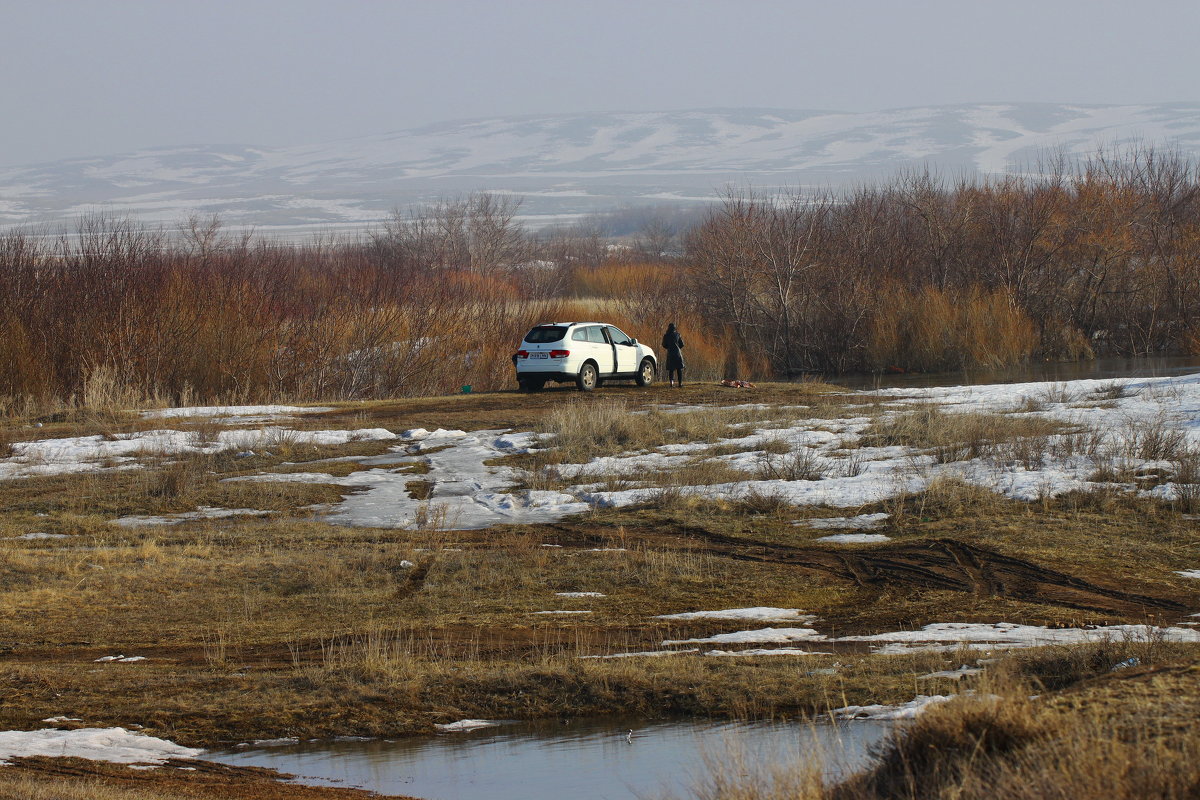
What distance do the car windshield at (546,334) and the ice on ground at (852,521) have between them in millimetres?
14982

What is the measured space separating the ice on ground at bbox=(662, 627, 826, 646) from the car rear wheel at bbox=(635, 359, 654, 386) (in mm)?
21125

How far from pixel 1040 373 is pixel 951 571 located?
92.1 ft

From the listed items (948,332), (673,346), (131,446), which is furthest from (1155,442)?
(948,332)

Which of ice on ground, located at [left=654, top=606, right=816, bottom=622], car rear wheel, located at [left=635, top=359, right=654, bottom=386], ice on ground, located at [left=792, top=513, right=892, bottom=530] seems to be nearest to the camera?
ice on ground, located at [left=654, top=606, right=816, bottom=622]

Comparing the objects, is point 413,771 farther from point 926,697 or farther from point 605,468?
point 605,468

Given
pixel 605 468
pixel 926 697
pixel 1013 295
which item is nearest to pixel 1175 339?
pixel 1013 295

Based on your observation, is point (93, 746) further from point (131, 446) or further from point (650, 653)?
point (131, 446)

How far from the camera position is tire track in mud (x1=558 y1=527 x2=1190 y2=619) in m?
10.1

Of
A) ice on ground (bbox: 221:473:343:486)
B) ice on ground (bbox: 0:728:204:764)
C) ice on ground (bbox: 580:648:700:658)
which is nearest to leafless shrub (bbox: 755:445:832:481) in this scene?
ice on ground (bbox: 221:473:343:486)

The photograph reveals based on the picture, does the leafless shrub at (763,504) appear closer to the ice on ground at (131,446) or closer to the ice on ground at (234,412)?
the ice on ground at (131,446)

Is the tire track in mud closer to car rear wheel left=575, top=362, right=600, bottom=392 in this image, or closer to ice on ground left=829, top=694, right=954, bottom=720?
ice on ground left=829, top=694, right=954, bottom=720

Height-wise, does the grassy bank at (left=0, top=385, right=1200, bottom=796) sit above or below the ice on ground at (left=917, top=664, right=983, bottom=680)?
below

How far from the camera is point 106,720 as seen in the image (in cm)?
722

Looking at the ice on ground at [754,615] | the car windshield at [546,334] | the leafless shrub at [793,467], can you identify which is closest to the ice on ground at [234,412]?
the car windshield at [546,334]
